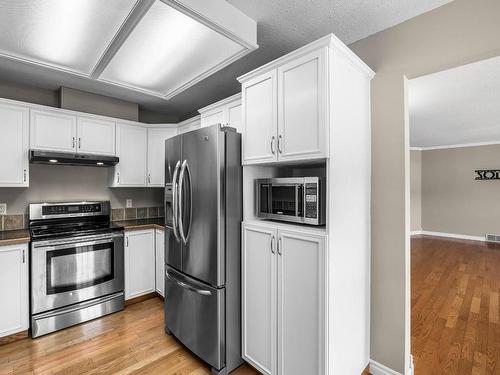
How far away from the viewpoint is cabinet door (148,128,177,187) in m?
3.53

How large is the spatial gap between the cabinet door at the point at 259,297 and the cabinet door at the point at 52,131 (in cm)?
234

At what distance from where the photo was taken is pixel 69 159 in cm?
279

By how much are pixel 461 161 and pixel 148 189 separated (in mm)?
8186

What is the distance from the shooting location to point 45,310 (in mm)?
2461

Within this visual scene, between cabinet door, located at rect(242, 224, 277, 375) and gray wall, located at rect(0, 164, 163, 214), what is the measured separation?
7.81ft

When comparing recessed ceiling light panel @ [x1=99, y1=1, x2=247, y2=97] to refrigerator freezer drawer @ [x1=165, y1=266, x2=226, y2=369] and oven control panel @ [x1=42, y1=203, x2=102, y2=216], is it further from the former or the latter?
refrigerator freezer drawer @ [x1=165, y1=266, x2=226, y2=369]

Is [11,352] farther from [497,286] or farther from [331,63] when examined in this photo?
[497,286]

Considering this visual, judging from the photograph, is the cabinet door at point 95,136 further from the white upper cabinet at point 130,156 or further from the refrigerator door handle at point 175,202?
the refrigerator door handle at point 175,202

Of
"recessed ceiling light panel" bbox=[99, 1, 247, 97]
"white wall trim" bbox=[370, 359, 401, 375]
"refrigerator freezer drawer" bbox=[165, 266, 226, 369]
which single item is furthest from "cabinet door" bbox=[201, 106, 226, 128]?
"white wall trim" bbox=[370, 359, 401, 375]

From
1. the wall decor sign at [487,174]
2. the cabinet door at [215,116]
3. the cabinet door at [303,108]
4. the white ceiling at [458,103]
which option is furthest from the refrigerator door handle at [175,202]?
the wall decor sign at [487,174]

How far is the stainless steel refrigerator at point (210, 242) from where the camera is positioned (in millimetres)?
1884

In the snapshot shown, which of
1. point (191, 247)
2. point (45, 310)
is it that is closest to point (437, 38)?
point (191, 247)

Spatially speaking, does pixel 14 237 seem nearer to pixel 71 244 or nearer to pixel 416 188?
pixel 71 244

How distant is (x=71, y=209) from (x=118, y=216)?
591 millimetres
